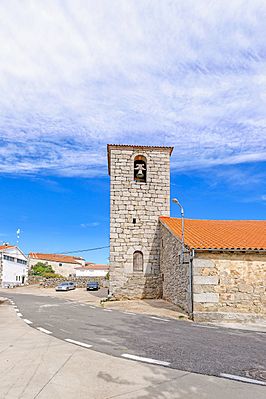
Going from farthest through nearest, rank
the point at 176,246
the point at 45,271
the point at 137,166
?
the point at 45,271
the point at 137,166
the point at 176,246

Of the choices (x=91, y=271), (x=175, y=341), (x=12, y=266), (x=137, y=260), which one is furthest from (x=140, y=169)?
(x=91, y=271)

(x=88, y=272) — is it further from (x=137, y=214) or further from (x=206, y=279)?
(x=206, y=279)

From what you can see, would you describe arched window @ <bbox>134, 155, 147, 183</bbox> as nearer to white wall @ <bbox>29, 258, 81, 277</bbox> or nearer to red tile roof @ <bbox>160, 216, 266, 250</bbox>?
red tile roof @ <bbox>160, 216, 266, 250</bbox>

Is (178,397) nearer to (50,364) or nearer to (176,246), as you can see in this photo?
(50,364)

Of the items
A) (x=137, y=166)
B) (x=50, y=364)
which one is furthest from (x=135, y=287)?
(x=50, y=364)

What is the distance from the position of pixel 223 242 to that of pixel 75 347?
8913 mm

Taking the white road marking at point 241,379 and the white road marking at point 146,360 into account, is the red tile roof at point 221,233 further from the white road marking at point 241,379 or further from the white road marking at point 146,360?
the white road marking at point 241,379

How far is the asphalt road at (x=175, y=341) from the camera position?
19.6ft

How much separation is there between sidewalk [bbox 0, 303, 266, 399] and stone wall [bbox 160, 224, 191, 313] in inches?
313

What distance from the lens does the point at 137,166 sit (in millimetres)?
21875

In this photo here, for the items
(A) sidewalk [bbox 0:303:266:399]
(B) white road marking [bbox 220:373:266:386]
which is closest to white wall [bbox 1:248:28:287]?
(A) sidewalk [bbox 0:303:266:399]

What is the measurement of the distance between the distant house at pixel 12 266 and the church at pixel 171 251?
3280cm

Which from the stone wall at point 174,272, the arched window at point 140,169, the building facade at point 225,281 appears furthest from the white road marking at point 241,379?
the arched window at point 140,169

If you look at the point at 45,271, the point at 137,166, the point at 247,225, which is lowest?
the point at 45,271
